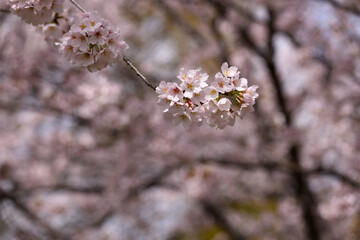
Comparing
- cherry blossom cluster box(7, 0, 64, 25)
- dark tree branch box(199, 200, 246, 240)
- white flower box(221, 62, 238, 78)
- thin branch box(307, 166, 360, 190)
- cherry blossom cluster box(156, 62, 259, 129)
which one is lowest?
cherry blossom cluster box(156, 62, 259, 129)

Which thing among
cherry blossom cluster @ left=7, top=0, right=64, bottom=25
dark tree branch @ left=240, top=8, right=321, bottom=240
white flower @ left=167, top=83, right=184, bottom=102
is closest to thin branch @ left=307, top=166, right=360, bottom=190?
dark tree branch @ left=240, top=8, right=321, bottom=240

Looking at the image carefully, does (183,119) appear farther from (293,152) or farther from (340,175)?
(293,152)

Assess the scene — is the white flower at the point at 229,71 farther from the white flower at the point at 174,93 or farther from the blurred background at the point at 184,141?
the blurred background at the point at 184,141

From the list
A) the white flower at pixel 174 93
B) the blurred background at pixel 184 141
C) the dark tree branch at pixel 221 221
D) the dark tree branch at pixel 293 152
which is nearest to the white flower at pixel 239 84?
the white flower at pixel 174 93

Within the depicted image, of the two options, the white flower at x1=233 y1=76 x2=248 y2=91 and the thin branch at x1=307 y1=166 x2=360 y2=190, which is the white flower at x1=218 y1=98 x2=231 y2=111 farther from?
the thin branch at x1=307 y1=166 x2=360 y2=190

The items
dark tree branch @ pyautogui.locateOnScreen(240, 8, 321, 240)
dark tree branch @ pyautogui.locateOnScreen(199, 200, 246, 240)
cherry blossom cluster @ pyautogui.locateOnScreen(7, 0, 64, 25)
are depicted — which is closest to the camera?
cherry blossom cluster @ pyautogui.locateOnScreen(7, 0, 64, 25)

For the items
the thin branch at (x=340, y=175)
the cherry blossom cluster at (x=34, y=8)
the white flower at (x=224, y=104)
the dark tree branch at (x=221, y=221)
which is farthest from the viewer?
the dark tree branch at (x=221, y=221)

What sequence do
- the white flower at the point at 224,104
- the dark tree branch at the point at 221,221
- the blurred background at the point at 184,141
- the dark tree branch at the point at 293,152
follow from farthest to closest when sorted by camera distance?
the dark tree branch at the point at 221,221
the dark tree branch at the point at 293,152
the blurred background at the point at 184,141
the white flower at the point at 224,104
